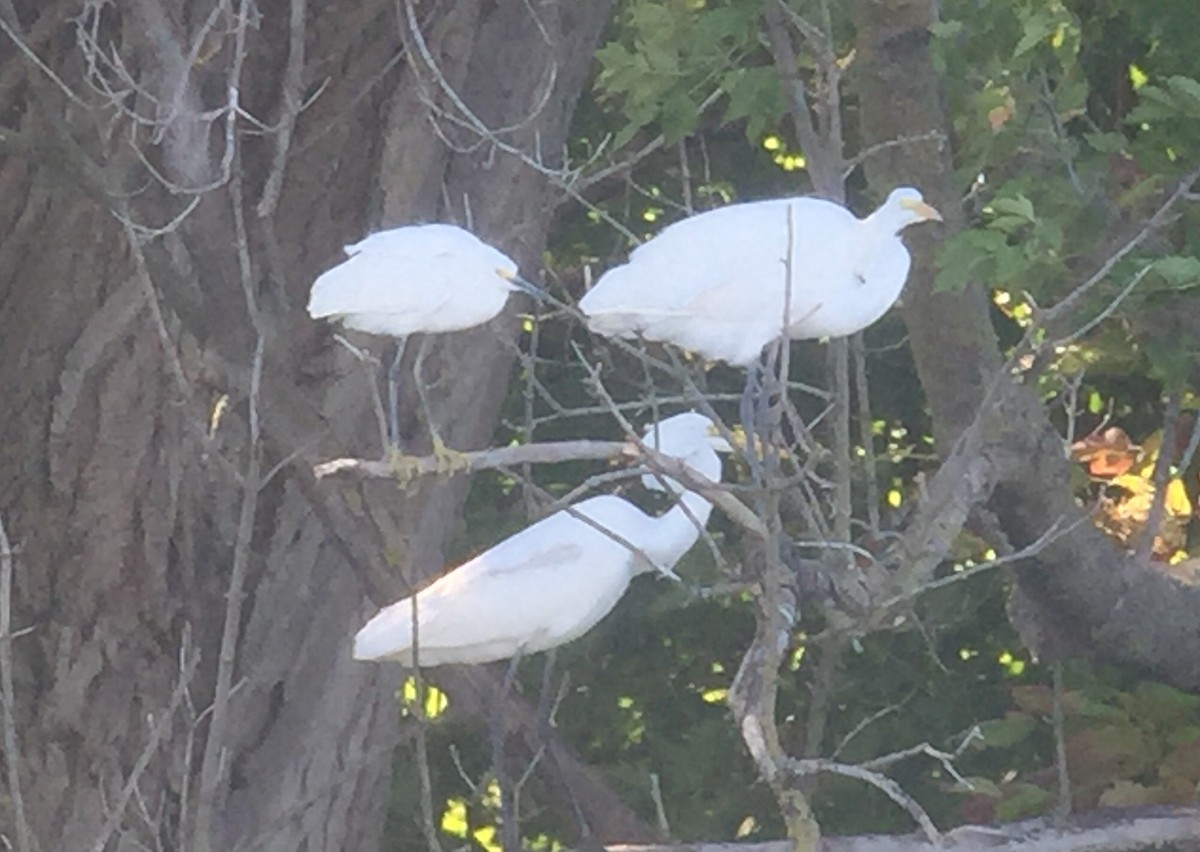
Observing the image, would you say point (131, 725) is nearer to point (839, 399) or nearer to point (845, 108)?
point (839, 399)

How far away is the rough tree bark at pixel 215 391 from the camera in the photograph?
3010 millimetres

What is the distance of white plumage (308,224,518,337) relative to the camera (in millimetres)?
2232

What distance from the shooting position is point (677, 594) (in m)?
3.81

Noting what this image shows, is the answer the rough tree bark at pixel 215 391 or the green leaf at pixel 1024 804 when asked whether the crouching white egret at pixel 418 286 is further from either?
the green leaf at pixel 1024 804

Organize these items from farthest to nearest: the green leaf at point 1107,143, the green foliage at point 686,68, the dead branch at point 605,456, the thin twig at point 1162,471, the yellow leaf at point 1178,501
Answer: the yellow leaf at point 1178,501
the thin twig at point 1162,471
the green foliage at point 686,68
the green leaf at point 1107,143
the dead branch at point 605,456

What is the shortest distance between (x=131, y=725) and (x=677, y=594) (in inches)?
44.8

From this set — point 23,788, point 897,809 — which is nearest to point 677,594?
point 897,809

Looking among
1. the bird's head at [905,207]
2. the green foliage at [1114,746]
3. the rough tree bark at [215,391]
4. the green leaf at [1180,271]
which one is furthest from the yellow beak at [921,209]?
the green foliage at [1114,746]

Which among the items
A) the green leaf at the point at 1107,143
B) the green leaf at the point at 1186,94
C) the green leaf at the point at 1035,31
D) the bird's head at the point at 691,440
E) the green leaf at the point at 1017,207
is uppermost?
the green leaf at the point at 1035,31

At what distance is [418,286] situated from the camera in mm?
2223

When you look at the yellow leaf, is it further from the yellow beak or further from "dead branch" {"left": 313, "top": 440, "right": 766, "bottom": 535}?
"dead branch" {"left": 313, "top": 440, "right": 766, "bottom": 535}

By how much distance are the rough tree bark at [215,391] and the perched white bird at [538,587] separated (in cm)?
17

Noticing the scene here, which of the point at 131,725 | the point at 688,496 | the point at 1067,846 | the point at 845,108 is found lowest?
the point at 1067,846

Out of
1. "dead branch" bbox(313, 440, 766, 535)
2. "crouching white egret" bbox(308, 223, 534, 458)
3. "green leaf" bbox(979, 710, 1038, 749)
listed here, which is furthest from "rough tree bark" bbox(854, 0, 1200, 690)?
"crouching white egret" bbox(308, 223, 534, 458)
